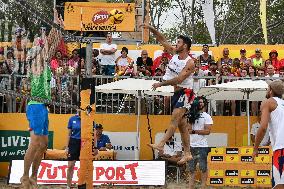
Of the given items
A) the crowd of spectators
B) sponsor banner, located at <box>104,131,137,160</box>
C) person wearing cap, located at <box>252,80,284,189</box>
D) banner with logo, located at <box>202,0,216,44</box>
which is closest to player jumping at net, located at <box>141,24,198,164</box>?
person wearing cap, located at <box>252,80,284,189</box>

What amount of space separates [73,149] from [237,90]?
490 centimetres

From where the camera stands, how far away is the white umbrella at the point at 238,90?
17.7m

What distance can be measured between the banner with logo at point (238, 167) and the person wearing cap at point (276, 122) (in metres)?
7.65

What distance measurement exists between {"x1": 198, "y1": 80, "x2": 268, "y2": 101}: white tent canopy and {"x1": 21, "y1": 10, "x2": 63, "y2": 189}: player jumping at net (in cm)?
679

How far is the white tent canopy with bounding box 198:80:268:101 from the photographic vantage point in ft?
58.1

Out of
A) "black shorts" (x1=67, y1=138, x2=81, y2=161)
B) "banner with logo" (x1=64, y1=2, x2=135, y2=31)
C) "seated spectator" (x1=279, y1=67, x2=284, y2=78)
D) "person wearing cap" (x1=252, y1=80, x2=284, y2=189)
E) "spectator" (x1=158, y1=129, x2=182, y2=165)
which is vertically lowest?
"spectator" (x1=158, y1=129, x2=182, y2=165)

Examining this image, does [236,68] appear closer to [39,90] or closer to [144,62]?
[144,62]

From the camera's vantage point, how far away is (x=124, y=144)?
63.1ft

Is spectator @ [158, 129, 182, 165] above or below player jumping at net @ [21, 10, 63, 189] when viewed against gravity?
below

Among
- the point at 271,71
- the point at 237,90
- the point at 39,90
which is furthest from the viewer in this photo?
the point at 271,71

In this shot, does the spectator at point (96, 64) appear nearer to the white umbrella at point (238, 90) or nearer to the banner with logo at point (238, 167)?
the white umbrella at point (238, 90)

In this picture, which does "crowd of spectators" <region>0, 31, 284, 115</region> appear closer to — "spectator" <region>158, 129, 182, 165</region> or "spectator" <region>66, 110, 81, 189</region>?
"spectator" <region>158, 129, 182, 165</region>

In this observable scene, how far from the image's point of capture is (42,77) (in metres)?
11.0

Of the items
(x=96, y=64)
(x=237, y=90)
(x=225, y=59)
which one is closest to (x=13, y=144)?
(x=96, y=64)
